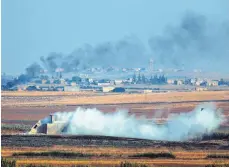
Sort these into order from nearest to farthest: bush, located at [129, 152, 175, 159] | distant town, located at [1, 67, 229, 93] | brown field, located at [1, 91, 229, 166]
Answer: brown field, located at [1, 91, 229, 166], bush, located at [129, 152, 175, 159], distant town, located at [1, 67, 229, 93]

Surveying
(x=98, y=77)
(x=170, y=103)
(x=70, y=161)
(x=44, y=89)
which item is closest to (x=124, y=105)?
(x=170, y=103)

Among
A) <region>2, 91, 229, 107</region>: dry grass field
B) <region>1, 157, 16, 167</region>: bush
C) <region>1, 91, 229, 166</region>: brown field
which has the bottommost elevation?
<region>2, 91, 229, 107</region>: dry grass field

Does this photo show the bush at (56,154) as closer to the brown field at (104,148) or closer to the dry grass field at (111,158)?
the dry grass field at (111,158)

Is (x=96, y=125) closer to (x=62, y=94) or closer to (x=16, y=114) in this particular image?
(x=16, y=114)

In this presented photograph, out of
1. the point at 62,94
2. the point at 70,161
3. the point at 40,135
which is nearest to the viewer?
the point at 70,161

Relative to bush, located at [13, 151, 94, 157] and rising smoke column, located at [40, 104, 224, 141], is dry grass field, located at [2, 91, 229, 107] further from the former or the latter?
bush, located at [13, 151, 94, 157]

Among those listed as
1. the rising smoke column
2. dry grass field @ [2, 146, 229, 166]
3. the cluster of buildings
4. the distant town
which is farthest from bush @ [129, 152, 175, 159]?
the cluster of buildings

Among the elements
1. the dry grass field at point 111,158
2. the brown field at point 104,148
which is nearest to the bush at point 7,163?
the dry grass field at point 111,158

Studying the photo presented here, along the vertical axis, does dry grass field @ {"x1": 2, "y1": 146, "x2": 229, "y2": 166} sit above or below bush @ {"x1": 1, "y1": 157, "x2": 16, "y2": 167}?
below

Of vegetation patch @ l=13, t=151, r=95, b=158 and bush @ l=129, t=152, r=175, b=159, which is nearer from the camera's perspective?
vegetation patch @ l=13, t=151, r=95, b=158
